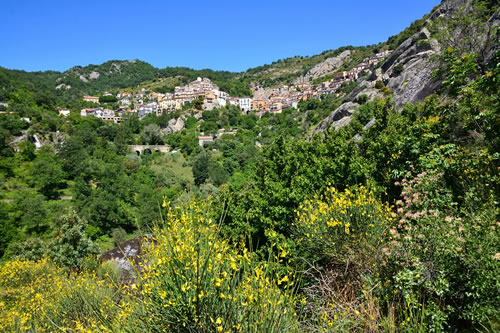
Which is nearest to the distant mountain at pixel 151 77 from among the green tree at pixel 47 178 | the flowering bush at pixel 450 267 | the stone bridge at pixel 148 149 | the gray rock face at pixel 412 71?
the stone bridge at pixel 148 149

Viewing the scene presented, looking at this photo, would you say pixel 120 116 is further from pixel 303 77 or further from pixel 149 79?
pixel 303 77

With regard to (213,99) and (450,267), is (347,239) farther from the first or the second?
(213,99)

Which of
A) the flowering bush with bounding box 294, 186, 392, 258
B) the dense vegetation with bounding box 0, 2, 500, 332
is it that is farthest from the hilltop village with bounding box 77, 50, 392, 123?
the flowering bush with bounding box 294, 186, 392, 258

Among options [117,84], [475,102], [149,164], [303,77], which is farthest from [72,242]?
[117,84]

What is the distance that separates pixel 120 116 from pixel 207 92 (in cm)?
3679

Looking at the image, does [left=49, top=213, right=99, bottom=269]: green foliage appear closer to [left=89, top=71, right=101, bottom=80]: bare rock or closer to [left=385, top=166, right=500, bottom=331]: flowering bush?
[left=385, top=166, right=500, bottom=331]: flowering bush

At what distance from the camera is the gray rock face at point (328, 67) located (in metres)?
128

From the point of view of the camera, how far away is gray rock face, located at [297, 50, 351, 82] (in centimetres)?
12799

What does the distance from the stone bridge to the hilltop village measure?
3193 cm

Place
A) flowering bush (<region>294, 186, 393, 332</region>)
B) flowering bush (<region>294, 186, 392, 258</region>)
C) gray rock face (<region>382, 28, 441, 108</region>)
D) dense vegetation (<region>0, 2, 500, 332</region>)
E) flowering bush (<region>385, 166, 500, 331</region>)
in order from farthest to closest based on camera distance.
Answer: gray rock face (<region>382, 28, 441, 108</region>), flowering bush (<region>294, 186, 392, 258</region>), flowering bush (<region>294, 186, 393, 332</region>), flowering bush (<region>385, 166, 500, 331</region>), dense vegetation (<region>0, 2, 500, 332</region>)

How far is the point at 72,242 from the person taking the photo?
20938 mm

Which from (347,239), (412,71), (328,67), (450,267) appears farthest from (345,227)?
(328,67)

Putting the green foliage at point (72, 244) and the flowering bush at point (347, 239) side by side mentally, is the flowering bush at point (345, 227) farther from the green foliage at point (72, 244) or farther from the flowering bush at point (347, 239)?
the green foliage at point (72, 244)

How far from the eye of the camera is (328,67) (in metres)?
130
